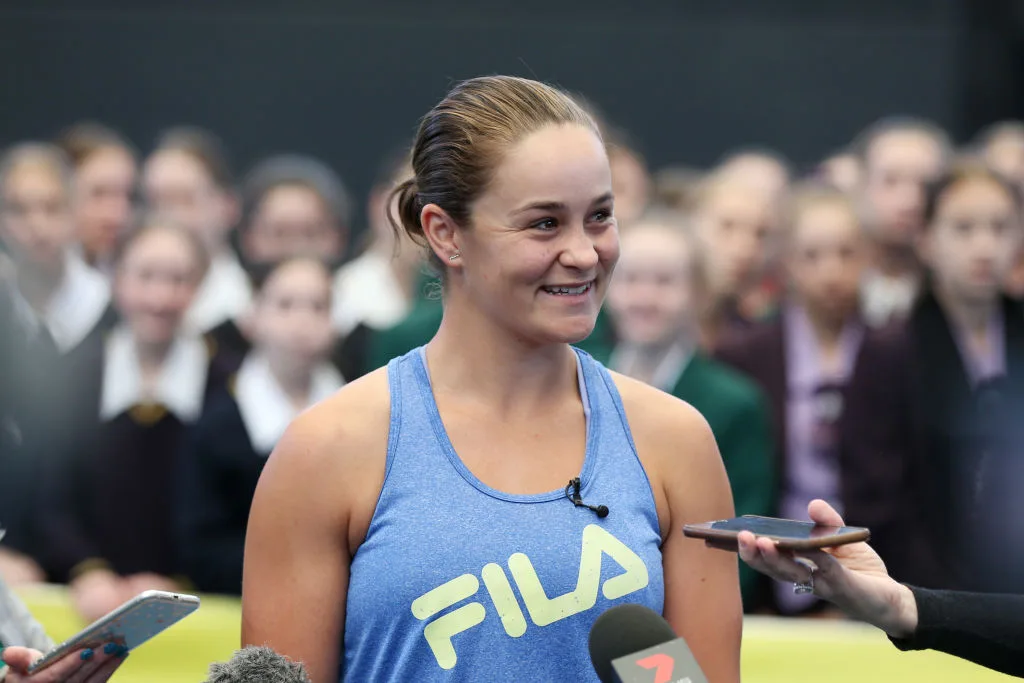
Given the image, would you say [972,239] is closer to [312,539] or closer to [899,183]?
[899,183]

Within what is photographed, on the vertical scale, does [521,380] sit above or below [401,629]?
above

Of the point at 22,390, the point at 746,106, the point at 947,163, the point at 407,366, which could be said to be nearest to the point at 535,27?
the point at 746,106

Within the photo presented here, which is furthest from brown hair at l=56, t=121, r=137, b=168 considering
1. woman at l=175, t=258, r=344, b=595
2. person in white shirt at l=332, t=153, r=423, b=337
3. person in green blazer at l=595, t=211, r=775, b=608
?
person in green blazer at l=595, t=211, r=775, b=608

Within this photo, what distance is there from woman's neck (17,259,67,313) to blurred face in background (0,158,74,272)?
0.01m

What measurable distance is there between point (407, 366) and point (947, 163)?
3.21 m

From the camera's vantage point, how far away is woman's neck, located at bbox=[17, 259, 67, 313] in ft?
17.2

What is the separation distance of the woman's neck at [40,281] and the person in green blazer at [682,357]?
1.95 meters

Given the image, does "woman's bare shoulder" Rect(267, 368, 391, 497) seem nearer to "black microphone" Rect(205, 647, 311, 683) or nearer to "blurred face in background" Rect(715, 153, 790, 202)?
"black microphone" Rect(205, 647, 311, 683)

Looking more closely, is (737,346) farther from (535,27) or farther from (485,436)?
(535,27)

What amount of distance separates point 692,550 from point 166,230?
3.15 metres

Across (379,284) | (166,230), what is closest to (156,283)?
(166,230)

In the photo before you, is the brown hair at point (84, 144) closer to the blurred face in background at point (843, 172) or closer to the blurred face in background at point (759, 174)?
the blurred face in background at point (759, 174)

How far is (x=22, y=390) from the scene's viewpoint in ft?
15.3

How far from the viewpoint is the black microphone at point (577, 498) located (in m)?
2.09
